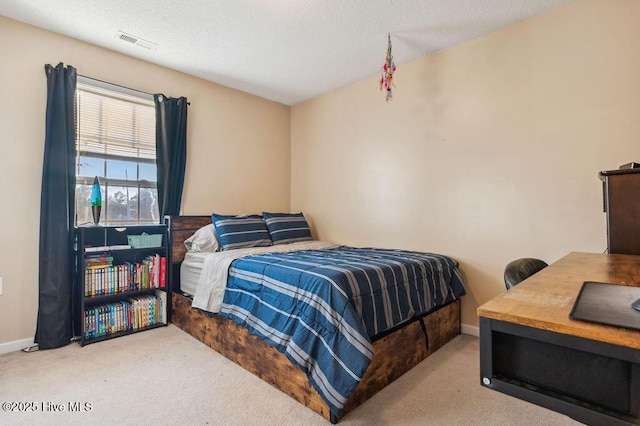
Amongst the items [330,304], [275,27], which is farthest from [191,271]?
[275,27]

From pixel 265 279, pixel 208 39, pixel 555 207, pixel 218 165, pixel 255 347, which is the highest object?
pixel 208 39

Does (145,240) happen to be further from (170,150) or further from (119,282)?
(170,150)

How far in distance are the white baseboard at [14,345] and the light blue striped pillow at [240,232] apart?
1.63 metres

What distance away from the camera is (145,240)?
2.99 m

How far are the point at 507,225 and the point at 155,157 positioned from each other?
11.0ft

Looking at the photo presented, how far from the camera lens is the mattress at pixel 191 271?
9.47ft

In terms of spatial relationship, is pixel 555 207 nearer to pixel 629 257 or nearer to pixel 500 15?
pixel 629 257

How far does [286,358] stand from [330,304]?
0.47 m

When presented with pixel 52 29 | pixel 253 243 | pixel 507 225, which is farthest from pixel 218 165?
pixel 507 225

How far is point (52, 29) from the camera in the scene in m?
2.61

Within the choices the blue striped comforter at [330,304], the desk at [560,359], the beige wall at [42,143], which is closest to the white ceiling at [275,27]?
the beige wall at [42,143]

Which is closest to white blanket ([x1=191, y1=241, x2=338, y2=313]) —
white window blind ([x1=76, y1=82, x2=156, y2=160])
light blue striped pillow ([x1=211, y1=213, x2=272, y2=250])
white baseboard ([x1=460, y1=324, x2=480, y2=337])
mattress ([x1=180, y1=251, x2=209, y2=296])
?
mattress ([x1=180, y1=251, x2=209, y2=296])

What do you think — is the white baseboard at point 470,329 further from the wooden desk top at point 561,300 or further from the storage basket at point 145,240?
the storage basket at point 145,240

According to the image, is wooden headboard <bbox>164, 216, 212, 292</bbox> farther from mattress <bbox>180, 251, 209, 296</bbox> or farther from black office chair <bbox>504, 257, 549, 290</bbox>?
black office chair <bbox>504, 257, 549, 290</bbox>
